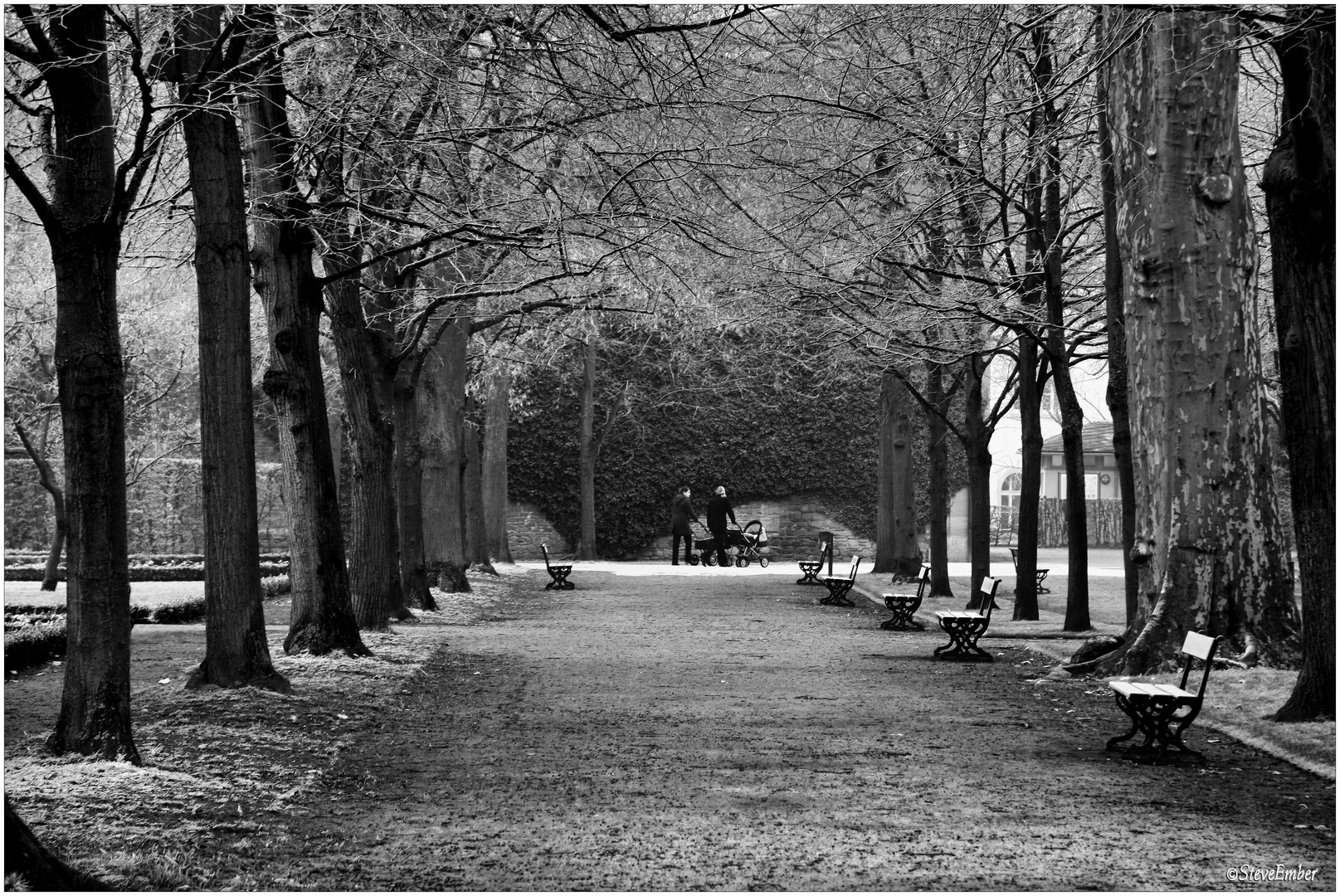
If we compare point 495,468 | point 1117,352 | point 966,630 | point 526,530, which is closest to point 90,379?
point 966,630

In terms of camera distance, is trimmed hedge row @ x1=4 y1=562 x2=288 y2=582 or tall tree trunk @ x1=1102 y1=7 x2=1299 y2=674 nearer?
tall tree trunk @ x1=1102 y1=7 x2=1299 y2=674

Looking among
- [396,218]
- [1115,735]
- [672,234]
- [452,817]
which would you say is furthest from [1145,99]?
[452,817]

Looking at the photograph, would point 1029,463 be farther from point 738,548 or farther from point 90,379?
point 738,548

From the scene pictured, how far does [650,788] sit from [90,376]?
11.7 feet

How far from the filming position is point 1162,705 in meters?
7.75

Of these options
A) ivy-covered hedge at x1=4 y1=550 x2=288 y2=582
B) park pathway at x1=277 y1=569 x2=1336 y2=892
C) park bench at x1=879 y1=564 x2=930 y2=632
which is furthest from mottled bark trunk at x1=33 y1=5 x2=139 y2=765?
ivy-covered hedge at x1=4 y1=550 x2=288 y2=582

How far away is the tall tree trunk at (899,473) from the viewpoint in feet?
73.7

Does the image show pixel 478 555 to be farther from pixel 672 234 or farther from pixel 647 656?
pixel 672 234

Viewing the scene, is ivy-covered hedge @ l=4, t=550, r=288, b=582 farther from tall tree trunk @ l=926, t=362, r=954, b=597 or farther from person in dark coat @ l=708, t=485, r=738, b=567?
tall tree trunk @ l=926, t=362, r=954, b=597

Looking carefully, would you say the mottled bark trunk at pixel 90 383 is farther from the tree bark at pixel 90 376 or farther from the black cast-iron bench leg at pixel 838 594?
the black cast-iron bench leg at pixel 838 594

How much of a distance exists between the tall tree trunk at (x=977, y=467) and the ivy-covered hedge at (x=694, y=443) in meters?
13.9

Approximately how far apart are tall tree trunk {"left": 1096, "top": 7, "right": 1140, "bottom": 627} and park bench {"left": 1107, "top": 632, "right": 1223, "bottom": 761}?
182 inches

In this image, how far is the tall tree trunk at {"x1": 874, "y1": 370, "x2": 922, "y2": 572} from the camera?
22469 millimetres

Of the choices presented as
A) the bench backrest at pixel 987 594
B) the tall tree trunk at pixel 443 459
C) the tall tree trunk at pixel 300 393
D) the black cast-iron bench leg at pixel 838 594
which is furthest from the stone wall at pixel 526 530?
the tall tree trunk at pixel 300 393
